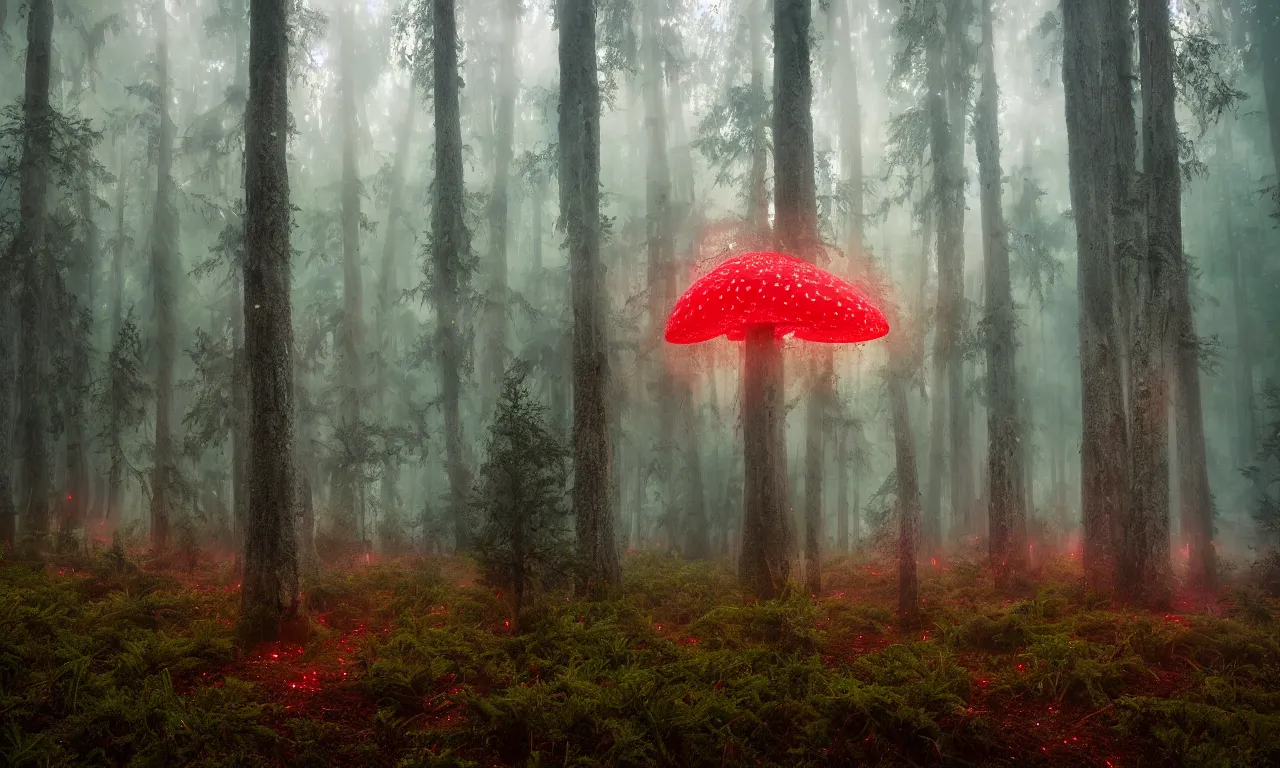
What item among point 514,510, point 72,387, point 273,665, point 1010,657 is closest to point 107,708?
point 273,665

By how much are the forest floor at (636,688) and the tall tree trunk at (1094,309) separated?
2.01 meters

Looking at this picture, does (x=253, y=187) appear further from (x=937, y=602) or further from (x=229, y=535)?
(x=229, y=535)

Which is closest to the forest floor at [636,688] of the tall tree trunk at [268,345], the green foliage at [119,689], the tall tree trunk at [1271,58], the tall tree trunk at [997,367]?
the green foliage at [119,689]

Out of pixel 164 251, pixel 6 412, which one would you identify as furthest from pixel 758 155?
pixel 6 412

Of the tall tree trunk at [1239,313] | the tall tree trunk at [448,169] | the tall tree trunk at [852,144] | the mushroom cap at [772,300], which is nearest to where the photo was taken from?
the mushroom cap at [772,300]

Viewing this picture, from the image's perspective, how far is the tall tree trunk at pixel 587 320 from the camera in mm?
8891

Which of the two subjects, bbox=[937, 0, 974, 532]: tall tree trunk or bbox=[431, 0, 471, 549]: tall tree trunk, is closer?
bbox=[431, 0, 471, 549]: tall tree trunk

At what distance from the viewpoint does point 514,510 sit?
6.92 metres

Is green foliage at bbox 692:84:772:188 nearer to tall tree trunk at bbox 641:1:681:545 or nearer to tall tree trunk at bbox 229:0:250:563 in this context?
tall tree trunk at bbox 641:1:681:545

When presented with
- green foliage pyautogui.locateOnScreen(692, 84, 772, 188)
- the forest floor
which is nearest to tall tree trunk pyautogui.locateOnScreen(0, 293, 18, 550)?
the forest floor

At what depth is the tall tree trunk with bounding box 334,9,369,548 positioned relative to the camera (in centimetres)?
1688

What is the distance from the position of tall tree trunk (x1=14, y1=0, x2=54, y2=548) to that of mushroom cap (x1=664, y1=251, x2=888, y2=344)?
13592mm

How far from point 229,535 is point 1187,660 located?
20521mm

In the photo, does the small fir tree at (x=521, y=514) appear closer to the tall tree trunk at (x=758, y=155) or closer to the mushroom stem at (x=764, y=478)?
the mushroom stem at (x=764, y=478)
